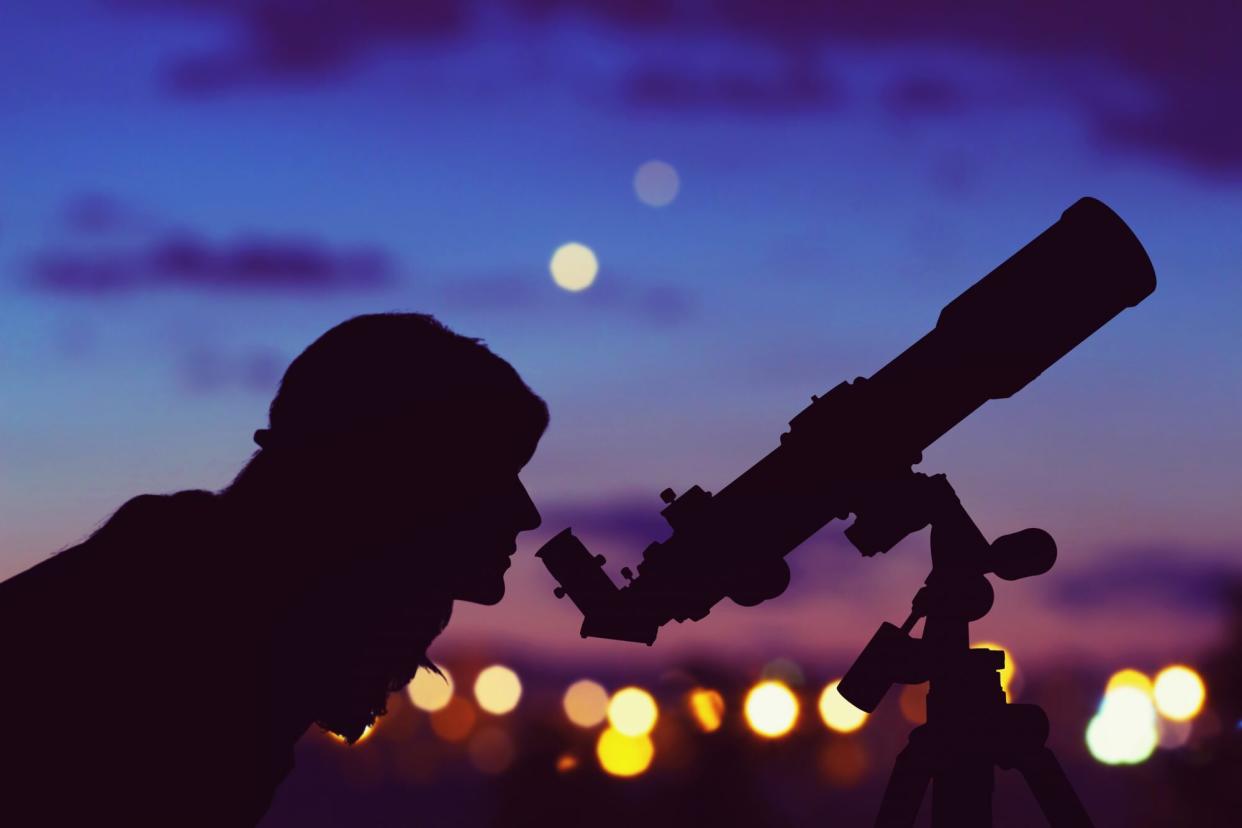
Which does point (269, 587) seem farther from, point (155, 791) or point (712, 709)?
point (712, 709)

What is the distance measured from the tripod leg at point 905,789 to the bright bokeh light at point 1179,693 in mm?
22852

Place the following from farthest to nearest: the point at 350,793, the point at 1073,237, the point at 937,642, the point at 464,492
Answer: the point at 350,793 → the point at 1073,237 → the point at 937,642 → the point at 464,492

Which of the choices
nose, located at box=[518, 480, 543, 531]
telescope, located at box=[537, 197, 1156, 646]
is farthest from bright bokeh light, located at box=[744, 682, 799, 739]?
nose, located at box=[518, 480, 543, 531]

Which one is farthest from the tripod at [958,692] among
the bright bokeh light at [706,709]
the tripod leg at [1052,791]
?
the bright bokeh light at [706,709]

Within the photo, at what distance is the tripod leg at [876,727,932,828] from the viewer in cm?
522

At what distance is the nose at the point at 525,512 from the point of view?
4223 millimetres

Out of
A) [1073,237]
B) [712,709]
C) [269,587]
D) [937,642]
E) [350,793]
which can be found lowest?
[269,587]

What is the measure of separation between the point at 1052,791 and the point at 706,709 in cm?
3071

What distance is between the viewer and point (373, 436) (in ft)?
13.1

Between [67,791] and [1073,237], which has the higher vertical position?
[1073,237]

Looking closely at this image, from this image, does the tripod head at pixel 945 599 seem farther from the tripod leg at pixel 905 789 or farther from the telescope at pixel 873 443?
the tripod leg at pixel 905 789

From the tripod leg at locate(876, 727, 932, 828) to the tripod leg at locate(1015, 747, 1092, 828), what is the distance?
377mm

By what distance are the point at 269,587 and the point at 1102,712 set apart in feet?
90.8

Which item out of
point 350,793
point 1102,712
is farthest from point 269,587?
point 350,793
